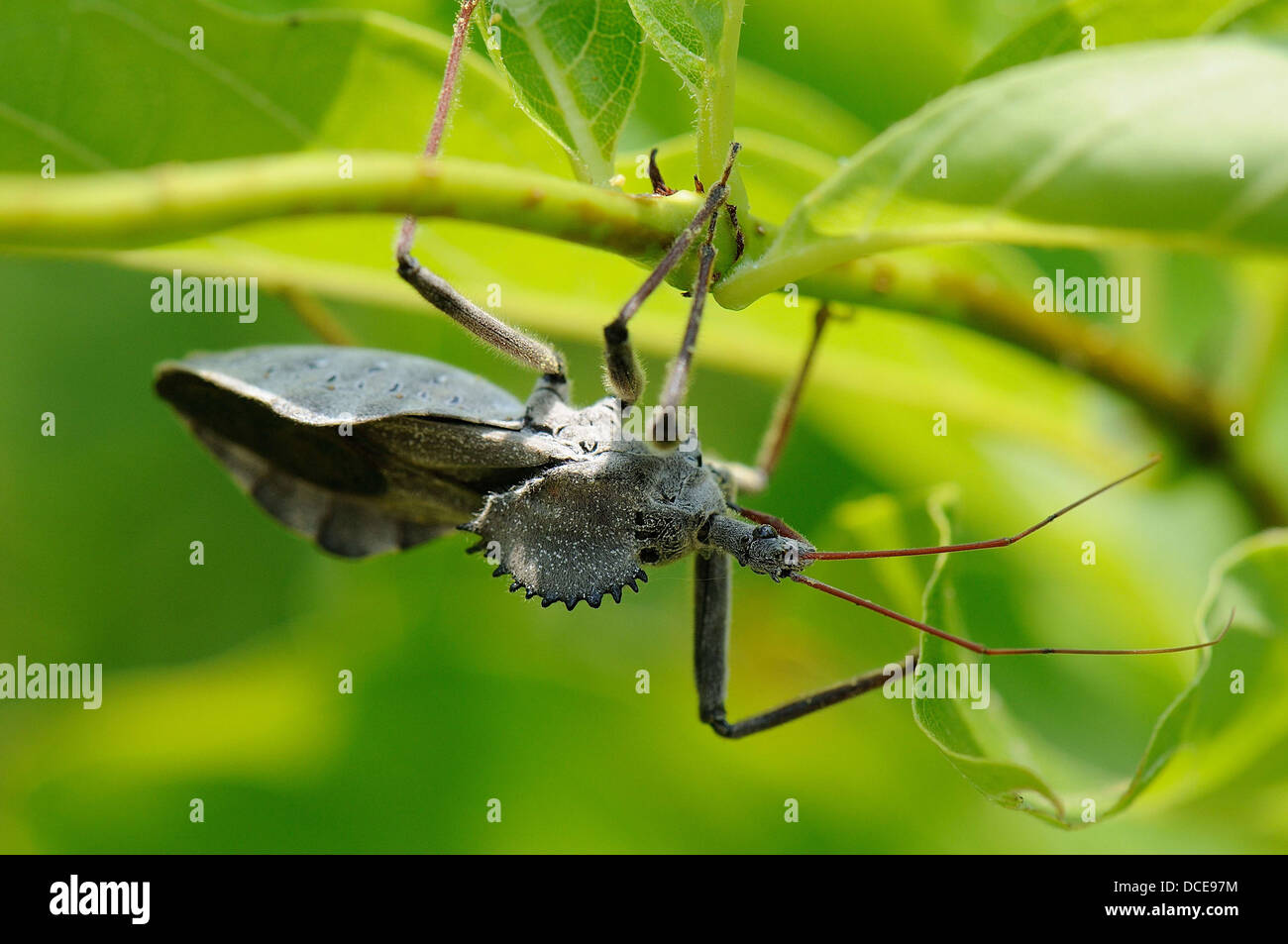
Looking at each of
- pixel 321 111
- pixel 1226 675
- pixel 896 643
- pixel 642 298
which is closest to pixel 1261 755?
pixel 1226 675

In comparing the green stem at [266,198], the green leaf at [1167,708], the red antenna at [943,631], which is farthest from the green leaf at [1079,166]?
the green leaf at [1167,708]

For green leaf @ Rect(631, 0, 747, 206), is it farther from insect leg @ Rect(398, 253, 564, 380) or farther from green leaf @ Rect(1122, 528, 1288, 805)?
green leaf @ Rect(1122, 528, 1288, 805)

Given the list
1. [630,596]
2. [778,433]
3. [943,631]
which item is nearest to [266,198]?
[943,631]

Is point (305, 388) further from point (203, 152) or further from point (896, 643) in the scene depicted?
point (896, 643)

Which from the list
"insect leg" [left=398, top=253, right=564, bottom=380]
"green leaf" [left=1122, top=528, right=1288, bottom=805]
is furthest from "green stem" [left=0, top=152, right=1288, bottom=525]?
"green leaf" [left=1122, top=528, right=1288, bottom=805]

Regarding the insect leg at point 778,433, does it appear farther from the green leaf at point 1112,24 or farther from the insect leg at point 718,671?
the green leaf at point 1112,24
